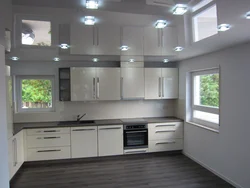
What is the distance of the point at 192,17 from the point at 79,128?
296 cm

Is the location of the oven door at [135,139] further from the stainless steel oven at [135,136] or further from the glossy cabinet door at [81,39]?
the glossy cabinet door at [81,39]

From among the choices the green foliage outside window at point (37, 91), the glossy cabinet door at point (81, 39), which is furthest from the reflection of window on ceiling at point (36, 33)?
the green foliage outside window at point (37, 91)

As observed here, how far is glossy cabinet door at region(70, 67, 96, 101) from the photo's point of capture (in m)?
4.30

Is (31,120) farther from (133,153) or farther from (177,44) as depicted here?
(177,44)

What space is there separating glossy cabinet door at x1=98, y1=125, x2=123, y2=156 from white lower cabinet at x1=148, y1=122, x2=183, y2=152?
706mm

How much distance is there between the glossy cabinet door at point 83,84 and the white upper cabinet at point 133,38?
122 centimetres

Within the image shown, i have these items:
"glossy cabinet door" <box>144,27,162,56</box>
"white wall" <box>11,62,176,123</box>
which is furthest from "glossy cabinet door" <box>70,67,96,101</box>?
"glossy cabinet door" <box>144,27,162,56</box>

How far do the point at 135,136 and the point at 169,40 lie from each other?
7.15ft

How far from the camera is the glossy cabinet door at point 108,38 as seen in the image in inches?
128

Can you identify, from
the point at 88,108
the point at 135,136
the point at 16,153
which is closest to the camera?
the point at 16,153

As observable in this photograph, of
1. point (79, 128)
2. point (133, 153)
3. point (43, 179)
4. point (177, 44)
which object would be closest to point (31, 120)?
point (79, 128)

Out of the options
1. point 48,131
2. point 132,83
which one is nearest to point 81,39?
point 132,83

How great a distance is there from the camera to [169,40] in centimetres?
349

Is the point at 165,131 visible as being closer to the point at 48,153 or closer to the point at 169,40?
the point at 169,40
